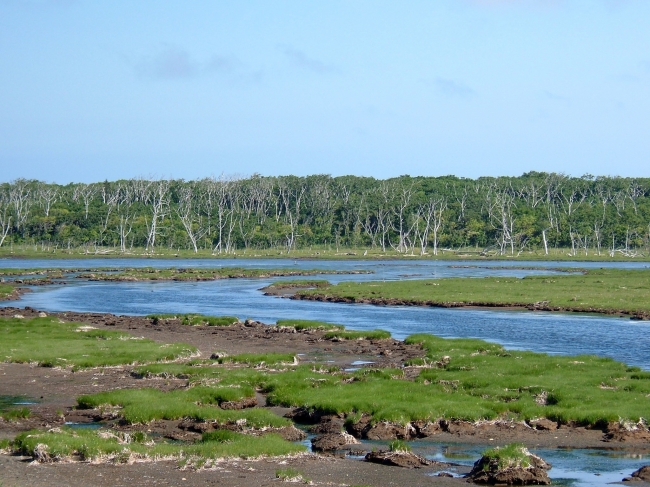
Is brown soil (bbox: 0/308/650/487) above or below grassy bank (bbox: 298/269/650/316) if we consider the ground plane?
below

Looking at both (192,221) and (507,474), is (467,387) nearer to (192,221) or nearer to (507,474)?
(507,474)

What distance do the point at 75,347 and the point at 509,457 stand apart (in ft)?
82.5

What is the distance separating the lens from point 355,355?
38531 mm

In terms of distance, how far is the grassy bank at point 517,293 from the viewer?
62.8 meters

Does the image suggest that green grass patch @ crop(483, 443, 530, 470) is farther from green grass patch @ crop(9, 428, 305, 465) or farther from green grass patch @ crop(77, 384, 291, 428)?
green grass patch @ crop(77, 384, 291, 428)


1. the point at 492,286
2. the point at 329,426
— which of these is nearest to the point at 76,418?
the point at 329,426

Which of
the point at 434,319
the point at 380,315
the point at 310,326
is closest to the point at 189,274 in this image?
the point at 380,315

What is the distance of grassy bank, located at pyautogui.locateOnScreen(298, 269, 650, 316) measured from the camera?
62.8m

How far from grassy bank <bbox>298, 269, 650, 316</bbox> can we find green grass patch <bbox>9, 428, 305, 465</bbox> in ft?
137

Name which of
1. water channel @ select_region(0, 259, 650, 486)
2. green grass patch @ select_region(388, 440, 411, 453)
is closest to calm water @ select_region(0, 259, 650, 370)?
water channel @ select_region(0, 259, 650, 486)

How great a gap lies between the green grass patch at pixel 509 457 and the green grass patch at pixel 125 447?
187 inches

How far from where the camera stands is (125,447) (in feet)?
65.5

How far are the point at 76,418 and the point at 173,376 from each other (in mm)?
6977

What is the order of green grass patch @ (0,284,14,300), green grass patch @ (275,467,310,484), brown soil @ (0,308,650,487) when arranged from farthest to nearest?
green grass patch @ (0,284,14,300) < brown soil @ (0,308,650,487) < green grass patch @ (275,467,310,484)
